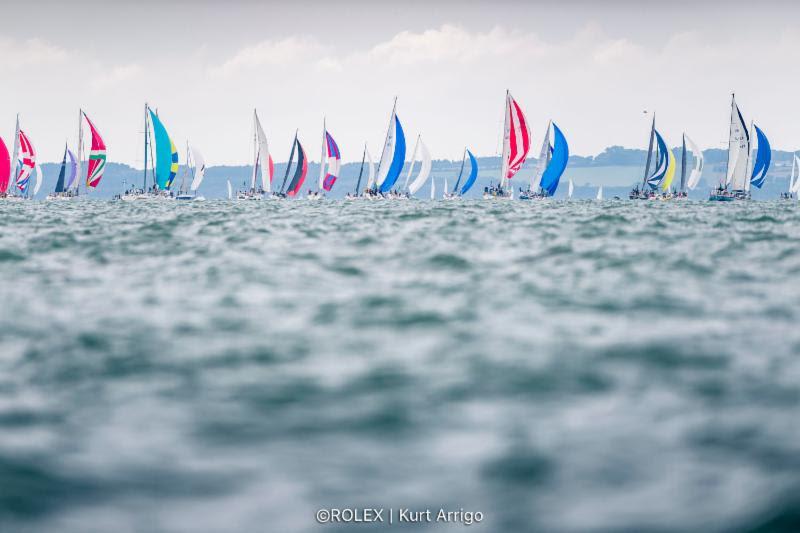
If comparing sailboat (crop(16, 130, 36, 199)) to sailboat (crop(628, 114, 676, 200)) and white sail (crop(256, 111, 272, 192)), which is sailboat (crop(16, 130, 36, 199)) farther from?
sailboat (crop(628, 114, 676, 200))

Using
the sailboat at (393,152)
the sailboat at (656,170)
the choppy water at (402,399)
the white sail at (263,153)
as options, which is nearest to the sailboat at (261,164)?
the white sail at (263,153)

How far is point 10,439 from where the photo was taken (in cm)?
532

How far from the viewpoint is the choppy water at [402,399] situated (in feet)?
14.4

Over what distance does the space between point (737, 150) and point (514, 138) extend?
69.5 ft

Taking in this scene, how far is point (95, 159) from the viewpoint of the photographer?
80000 millimetres

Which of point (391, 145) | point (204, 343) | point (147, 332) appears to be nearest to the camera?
point (204, 343)

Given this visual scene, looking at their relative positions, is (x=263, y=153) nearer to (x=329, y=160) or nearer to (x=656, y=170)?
(x=329, y=160)

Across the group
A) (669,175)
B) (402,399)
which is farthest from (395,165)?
(402,399)

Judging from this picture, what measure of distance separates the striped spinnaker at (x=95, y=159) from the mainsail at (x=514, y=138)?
127ft

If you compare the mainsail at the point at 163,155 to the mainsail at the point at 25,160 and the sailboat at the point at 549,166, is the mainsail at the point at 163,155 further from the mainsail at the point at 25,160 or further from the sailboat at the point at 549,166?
the sailboat at the point at 549,166

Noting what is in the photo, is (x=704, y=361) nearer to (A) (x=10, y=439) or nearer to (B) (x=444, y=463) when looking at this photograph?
(B) (x=444, y=463)

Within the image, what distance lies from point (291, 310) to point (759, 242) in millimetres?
12748

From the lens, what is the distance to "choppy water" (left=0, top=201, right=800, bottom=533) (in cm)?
439

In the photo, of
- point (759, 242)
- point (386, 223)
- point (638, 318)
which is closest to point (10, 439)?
point (638, 318)
